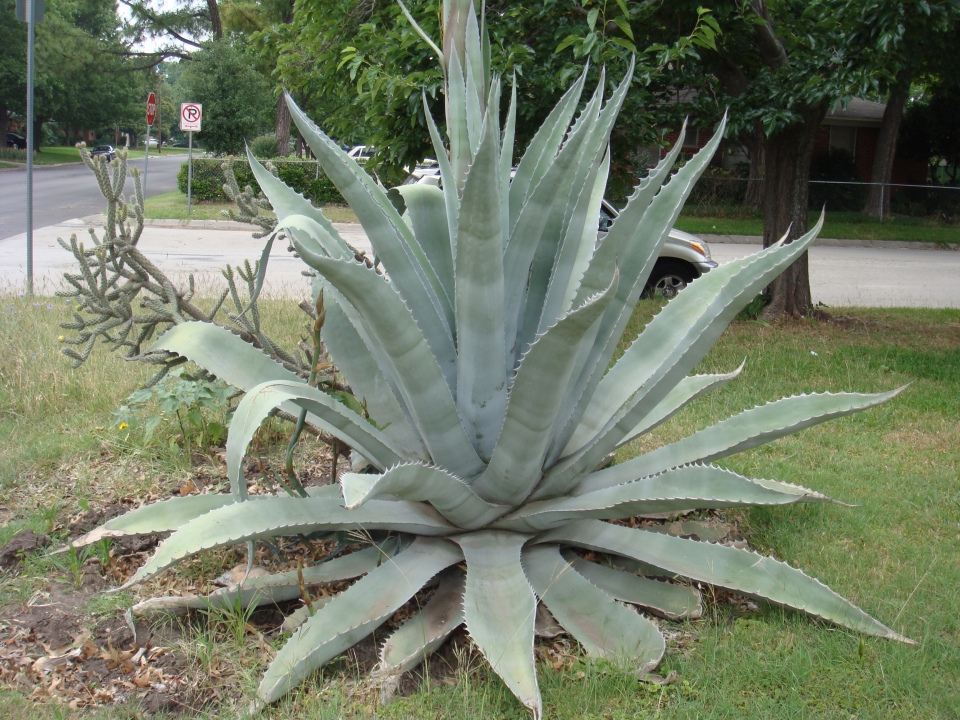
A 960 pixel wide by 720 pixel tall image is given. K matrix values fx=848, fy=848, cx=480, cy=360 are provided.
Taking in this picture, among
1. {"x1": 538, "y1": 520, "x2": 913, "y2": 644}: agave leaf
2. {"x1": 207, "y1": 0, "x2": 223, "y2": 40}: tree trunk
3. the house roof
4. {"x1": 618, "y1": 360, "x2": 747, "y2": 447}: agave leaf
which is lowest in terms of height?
{"x1": 538, "y1": 520, "x2": 913, "y2": 644}: agave leaf

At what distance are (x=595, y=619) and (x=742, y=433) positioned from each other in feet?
2.93

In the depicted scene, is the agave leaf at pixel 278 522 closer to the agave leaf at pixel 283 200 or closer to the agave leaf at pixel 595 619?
the agave leaf at pixel 595 619

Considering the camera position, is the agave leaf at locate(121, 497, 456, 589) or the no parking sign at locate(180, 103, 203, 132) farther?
the no parking sign at locate(180, 103, 203, 132)

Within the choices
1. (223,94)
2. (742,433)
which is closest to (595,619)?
(742,433)

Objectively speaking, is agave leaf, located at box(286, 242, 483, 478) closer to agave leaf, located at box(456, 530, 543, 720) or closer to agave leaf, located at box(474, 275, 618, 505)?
agave leaf, located at box(474, 275, 618, 505)

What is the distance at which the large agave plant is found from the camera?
8.33 ft

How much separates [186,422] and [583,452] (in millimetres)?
2527

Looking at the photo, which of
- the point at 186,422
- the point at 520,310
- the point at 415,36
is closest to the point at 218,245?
the point at 415,36

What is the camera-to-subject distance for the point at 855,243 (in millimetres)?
19328

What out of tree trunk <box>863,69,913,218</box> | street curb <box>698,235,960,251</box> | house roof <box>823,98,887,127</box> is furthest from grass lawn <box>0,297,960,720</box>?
house roof <box>823,98,887,127</box>

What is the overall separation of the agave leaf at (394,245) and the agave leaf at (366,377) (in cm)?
33

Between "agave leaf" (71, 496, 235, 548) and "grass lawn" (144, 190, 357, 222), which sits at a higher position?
"grass lawn" (144, 190, 357, 222)

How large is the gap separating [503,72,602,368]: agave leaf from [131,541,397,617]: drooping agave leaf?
0.87 meters

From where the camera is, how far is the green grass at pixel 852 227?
19781 mm
